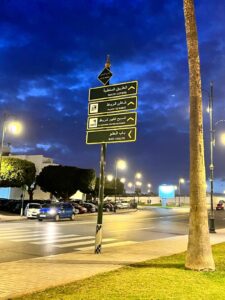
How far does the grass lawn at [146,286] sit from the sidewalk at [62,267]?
1.81ft

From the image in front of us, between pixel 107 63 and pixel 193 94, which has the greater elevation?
pixel 107 63

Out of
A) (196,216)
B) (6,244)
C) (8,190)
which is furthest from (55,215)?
(8,190)

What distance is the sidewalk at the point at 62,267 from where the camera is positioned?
8.93 metres

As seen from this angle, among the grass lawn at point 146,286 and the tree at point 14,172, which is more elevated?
the tree at point 14,172

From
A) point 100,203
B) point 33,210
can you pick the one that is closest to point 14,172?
point 33,210

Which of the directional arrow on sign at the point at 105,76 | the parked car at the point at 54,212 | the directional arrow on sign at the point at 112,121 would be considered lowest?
the parked car at the point at 54,212

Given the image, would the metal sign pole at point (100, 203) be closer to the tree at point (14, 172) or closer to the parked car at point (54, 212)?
the parked car at point (54, 212)

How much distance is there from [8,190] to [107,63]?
56474 millimetres

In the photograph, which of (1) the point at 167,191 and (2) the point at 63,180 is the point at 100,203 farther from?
(1) the point at 167,191

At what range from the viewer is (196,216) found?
11.2m

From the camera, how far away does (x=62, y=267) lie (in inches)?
448

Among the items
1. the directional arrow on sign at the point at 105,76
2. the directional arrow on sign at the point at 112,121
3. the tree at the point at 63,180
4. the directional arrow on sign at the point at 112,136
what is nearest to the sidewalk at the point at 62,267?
the directional arrow on sign at the point at 112,136

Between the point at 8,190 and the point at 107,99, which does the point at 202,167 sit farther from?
the point at 8,190

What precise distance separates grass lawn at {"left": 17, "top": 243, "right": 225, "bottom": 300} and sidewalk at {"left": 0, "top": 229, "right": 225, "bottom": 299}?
1.81ft
